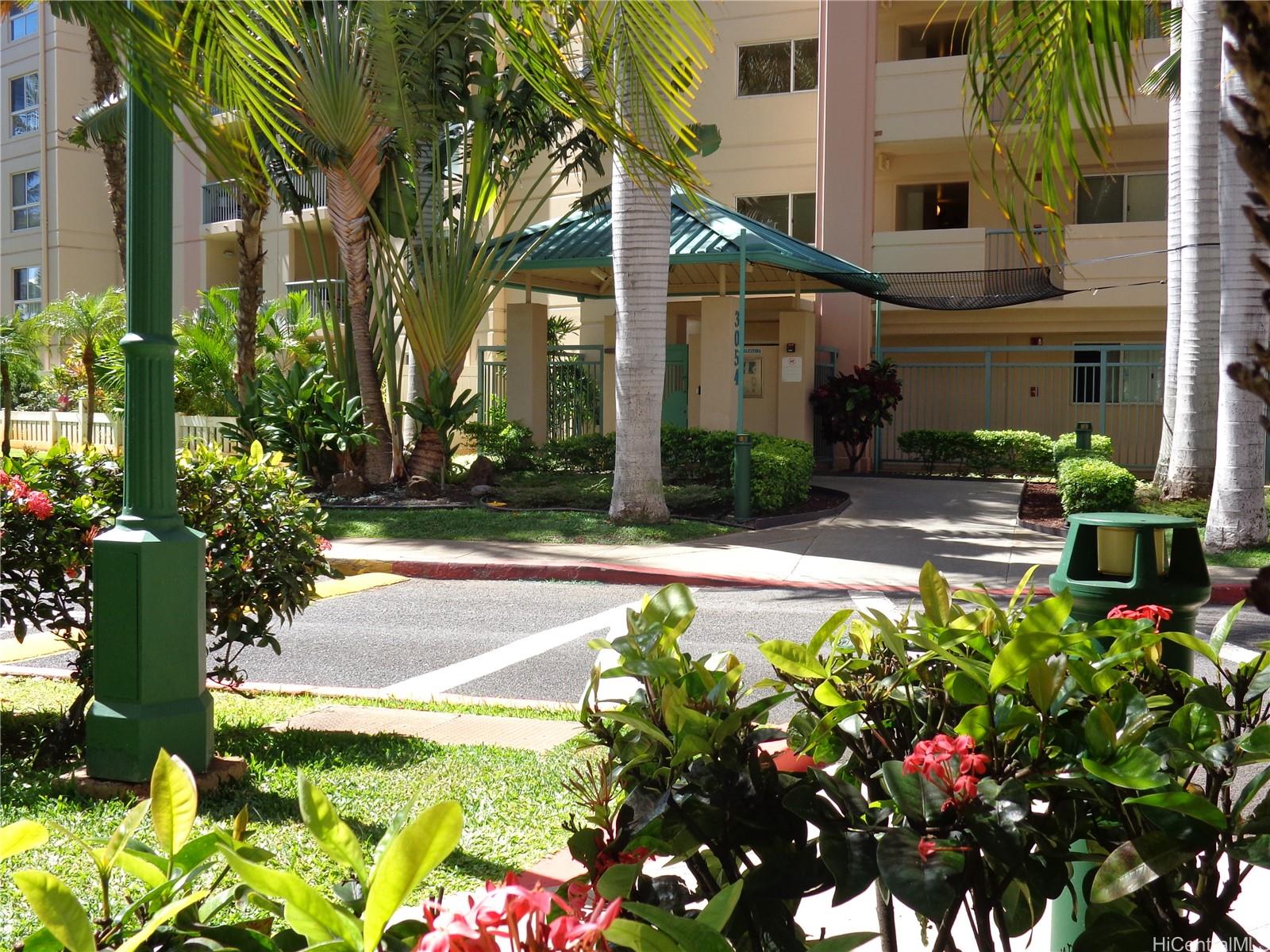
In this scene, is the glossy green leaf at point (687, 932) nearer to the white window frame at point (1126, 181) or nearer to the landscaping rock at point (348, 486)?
the landscaping rock at point (348, 486)

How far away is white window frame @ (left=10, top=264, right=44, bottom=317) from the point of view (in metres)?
36.6

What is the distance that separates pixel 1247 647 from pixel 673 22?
7.17 m

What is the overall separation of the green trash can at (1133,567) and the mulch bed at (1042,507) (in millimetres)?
10714

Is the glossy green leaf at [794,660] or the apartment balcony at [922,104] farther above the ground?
the apartment balcony at [922,104]

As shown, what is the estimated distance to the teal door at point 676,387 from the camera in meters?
22.3

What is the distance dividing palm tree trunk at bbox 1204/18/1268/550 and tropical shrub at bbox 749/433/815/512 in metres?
5.09

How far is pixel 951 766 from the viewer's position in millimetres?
1818

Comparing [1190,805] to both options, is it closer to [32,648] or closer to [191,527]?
[191,527]

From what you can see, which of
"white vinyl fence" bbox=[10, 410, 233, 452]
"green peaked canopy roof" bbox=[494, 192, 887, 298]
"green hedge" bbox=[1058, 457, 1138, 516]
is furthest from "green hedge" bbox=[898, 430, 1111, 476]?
"white vinyl fence" bbox=[10, 410, 233, 452]

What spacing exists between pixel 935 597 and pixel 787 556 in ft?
34.9

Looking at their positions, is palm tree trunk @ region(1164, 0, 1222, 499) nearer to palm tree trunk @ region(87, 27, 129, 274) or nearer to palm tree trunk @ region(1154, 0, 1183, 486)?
palm tree trunk @ region(1154, 0, 1183, 486)

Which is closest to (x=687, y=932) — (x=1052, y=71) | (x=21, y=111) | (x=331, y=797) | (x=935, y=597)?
(x=935, y=597)

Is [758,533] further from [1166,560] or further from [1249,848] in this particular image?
[1249,848]

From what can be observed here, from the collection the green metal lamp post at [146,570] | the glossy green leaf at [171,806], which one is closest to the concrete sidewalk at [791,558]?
the green metal lamp post at [146,570]
